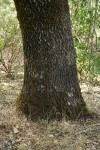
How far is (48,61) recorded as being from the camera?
4355 mm

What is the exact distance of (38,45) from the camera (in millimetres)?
4316

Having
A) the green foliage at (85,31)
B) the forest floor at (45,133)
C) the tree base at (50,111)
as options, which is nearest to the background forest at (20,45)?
the green foliage at (85,31)

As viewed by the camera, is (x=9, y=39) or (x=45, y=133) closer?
(x=45, y=133)

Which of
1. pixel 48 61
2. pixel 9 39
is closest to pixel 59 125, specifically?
pixel 48 61

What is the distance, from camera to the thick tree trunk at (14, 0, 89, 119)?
419 centimetres

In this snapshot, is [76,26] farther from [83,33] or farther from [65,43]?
[65,43]

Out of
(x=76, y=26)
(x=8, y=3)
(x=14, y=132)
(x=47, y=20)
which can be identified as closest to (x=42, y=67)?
(x=47, y=20)

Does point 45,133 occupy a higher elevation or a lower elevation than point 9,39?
lower

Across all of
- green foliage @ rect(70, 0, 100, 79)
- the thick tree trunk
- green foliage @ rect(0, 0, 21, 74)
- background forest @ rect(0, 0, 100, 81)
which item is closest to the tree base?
the thick tree trunk

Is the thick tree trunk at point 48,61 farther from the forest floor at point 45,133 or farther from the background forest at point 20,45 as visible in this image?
the background forest at point 20,45

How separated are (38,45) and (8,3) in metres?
6.07

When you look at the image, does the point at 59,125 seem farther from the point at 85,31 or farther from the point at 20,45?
the point at 20,45

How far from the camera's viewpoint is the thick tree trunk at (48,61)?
4.19 meters

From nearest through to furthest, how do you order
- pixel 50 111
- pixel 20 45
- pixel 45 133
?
pixel 45 133 → pixel 50 111 → pixel 20 45
